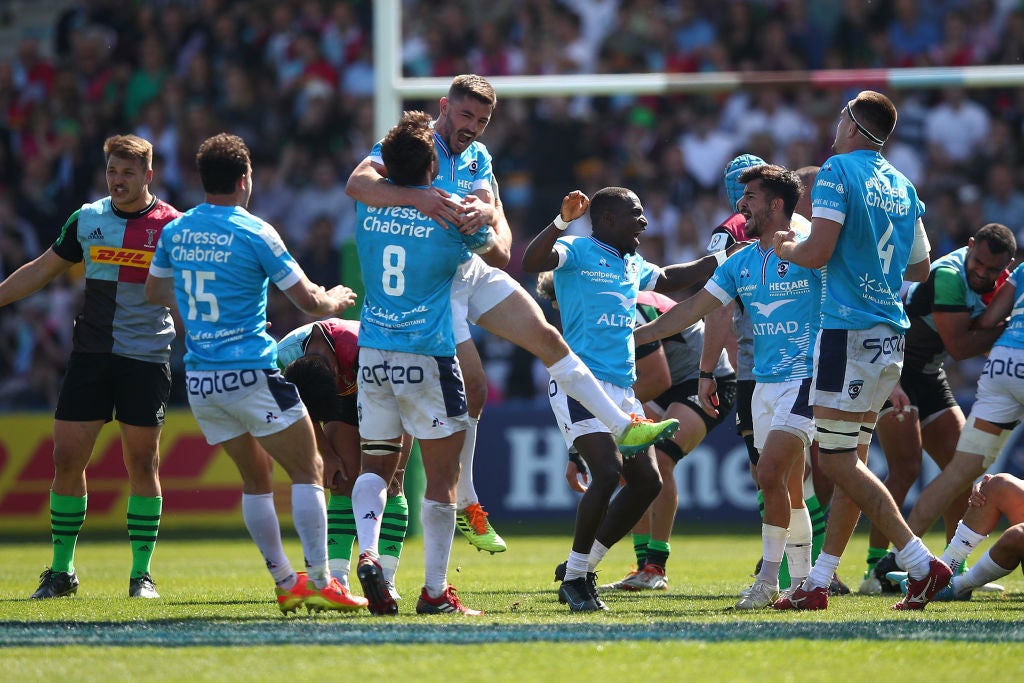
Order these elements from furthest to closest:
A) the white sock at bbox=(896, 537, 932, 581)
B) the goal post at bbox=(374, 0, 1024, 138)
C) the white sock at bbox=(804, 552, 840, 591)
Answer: the goal post at bbox=(374, 0, 1024, 138)
the white sock at bbox=(804, 552, 840, 591)
the white sock at bbox=(896, 537, 932, 581)

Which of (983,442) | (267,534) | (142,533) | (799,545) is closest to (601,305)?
(799,545)

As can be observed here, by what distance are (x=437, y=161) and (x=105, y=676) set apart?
316cm

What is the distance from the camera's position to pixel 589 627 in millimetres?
5867

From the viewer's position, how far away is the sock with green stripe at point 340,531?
7120 millimetres

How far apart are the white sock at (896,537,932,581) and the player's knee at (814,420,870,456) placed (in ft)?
1.82

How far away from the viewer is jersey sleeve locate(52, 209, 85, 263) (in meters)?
7.90

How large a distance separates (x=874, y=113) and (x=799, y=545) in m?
2.34

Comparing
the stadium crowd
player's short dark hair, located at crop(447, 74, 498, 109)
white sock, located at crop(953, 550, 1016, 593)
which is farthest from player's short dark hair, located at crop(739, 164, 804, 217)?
the stadium crowd

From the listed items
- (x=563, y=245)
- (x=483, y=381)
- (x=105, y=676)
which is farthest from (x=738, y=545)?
(x=105, y=676)

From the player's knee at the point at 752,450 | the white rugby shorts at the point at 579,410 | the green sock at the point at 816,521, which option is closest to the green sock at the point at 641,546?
the player's knee at the point at 752,450

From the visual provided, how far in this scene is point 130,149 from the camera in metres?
7.71

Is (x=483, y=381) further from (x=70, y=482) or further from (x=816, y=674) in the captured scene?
(x=816, y=674)

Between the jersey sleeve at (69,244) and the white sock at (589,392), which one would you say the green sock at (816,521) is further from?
the jersey sleeve at (69,244)

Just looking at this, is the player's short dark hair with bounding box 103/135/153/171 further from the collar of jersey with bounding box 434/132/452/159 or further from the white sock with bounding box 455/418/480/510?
the white sock with bounding box 455/418/480/510
